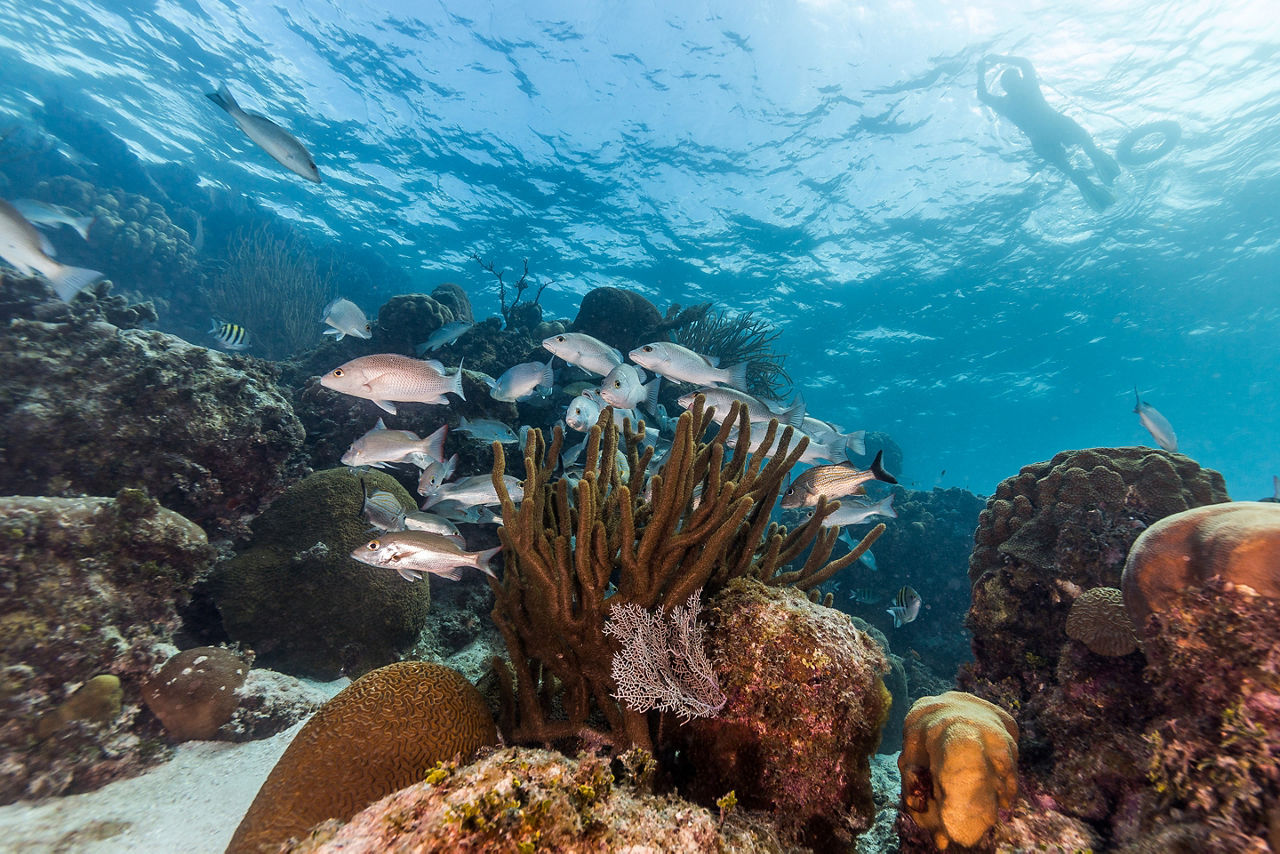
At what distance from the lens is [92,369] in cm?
470

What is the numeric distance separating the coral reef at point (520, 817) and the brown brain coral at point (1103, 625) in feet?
8.05

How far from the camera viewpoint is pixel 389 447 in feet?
13.7

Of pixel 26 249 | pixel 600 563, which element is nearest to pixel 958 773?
pixel 600 563

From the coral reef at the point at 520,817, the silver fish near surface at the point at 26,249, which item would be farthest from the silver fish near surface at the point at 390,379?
the coral reef at the point at 520,817

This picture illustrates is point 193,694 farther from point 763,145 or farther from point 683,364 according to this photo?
point 763,145

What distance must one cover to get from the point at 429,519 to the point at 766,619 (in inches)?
119

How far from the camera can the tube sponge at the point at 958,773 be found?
1987 mm

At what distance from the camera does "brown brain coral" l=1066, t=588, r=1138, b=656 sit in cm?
247

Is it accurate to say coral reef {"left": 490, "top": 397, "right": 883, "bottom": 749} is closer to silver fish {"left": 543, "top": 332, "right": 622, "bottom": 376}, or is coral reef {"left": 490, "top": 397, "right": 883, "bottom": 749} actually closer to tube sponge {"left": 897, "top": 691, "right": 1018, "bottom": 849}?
tube sponge {"left": 897, "top": 691, "right": 1018, "bottom": 849}

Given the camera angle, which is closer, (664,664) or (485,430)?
(664,664)

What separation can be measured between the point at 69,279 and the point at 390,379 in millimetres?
3016

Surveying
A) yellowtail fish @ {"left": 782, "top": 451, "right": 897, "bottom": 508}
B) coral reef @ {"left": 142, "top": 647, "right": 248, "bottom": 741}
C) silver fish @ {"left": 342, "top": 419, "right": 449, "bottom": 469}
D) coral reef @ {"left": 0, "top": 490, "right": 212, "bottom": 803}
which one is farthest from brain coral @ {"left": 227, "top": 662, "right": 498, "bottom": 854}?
yellowtail fish @ {"left": 782, "top": 451, "right": 897, "bottom": 508}

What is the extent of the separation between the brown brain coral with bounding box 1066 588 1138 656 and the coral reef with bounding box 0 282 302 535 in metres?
7.29

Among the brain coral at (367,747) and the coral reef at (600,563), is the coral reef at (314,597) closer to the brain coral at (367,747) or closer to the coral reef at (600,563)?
the brain coral at (367,747)
